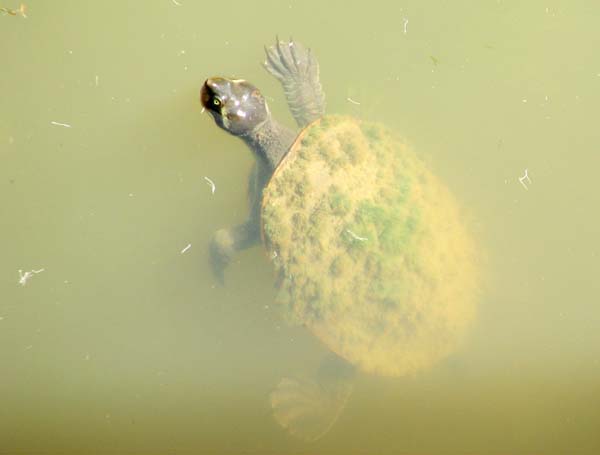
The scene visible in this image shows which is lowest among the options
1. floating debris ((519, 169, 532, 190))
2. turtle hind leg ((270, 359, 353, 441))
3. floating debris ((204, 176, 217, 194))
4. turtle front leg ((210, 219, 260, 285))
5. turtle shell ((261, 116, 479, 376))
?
turtle hind leg ((270, 359, 353, 441))

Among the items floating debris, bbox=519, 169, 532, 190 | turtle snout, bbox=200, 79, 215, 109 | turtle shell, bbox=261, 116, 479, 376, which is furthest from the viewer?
floating debris, bbox=519, 169, 532, 190

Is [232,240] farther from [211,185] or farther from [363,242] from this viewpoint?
[363,242]

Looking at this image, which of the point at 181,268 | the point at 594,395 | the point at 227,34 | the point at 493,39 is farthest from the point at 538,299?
the point at 227,34

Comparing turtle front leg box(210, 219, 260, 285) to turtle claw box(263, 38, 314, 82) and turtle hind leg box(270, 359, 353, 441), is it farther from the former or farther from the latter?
turtle claw box(263, 38, 314, 82)

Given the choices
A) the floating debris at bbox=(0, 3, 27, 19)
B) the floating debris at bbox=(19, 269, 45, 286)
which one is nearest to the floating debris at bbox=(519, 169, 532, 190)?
the floating debris at bbox=(19, 269, 45, 286)

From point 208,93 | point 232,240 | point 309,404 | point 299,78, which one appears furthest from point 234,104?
point 309,404

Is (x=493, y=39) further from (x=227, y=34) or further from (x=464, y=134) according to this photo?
(x=227, y=34)
